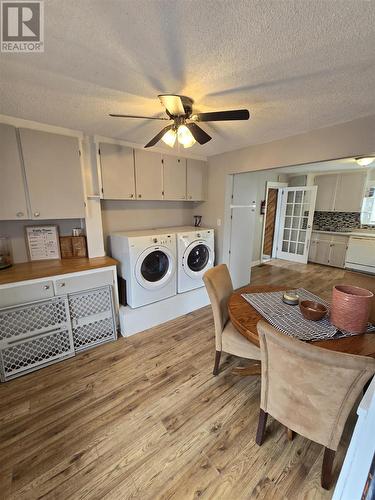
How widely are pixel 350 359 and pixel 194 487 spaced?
3.63 feet

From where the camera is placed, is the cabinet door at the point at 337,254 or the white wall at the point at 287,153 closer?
the white wall at the point at 287,153

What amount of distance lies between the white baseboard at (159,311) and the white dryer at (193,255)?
0.13 metres

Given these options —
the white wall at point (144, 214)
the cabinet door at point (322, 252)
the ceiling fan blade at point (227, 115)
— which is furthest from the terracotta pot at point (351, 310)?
the cabinet door at point (322, 252)

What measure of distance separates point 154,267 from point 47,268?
1.15m

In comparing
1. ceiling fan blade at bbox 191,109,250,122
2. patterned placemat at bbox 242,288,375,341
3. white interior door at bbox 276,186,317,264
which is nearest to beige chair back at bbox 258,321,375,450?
patterned placemat at bbox 242,288,375,341

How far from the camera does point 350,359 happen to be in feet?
2.76

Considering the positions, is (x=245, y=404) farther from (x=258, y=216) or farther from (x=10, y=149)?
(x=258, y=216)

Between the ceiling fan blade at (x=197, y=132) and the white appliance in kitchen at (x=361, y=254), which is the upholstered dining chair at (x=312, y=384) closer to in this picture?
the ceiling fan blade at (x=197, y=132)

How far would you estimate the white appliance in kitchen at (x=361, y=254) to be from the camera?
4.30 metres

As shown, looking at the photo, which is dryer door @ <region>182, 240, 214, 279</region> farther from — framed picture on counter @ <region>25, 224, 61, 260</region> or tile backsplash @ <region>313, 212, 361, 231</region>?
tile backsplash @ <region>313, 212, 361, 231</region>

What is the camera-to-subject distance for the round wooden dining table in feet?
3.65

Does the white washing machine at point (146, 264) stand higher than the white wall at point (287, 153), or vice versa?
the white wall at point (287, 153)

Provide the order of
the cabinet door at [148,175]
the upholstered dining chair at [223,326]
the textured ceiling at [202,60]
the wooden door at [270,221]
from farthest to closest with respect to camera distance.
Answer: the wooden door at [270,221], the cabinet door at [148,175], the upholstered dining chair at [223,326], the textured ceiling at [202,60]

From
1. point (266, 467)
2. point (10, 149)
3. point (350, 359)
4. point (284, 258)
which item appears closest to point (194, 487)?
point (266, 467)
